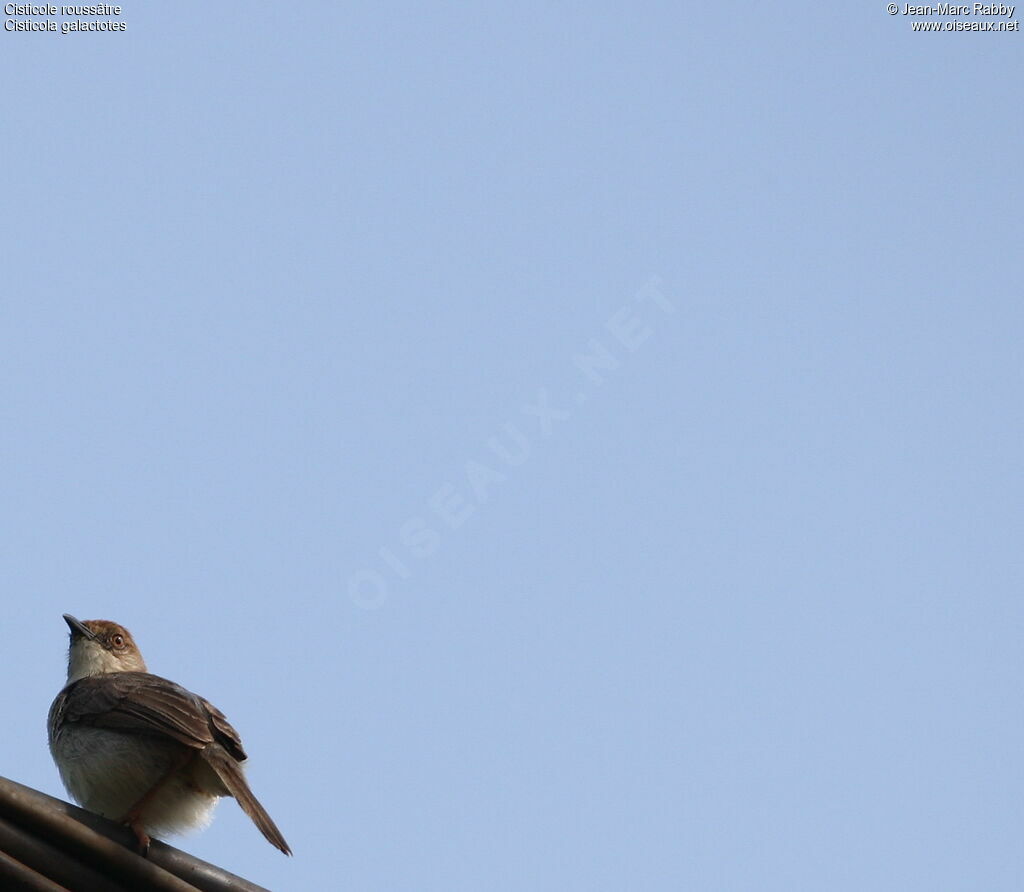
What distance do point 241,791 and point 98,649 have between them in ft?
10.9

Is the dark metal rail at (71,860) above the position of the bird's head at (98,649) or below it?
above

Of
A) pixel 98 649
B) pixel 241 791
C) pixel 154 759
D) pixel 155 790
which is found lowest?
pixel 98 649

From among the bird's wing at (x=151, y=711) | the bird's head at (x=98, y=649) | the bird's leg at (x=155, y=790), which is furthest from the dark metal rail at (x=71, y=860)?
the bird's head at (x=98, y=649)

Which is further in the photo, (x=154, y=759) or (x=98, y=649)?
(x=98, y=649)

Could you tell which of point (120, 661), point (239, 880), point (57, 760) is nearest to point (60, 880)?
point (239, 880)

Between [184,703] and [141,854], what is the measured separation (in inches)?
102

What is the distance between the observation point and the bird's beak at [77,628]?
27.6 ft

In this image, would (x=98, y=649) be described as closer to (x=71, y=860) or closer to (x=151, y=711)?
(x=151, y=711)

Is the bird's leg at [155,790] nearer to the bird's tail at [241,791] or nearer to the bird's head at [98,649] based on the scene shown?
the bird's tail at [241,791]

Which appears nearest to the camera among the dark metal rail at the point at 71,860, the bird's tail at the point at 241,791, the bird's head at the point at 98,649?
the dark metal rail at the point at 71,860

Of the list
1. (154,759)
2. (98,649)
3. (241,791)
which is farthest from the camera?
(98,649)

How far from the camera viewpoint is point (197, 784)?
5.82m

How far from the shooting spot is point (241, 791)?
5.39 meters

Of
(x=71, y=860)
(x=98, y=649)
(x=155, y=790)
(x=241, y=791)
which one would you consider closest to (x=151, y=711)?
(x=155, y=790)
